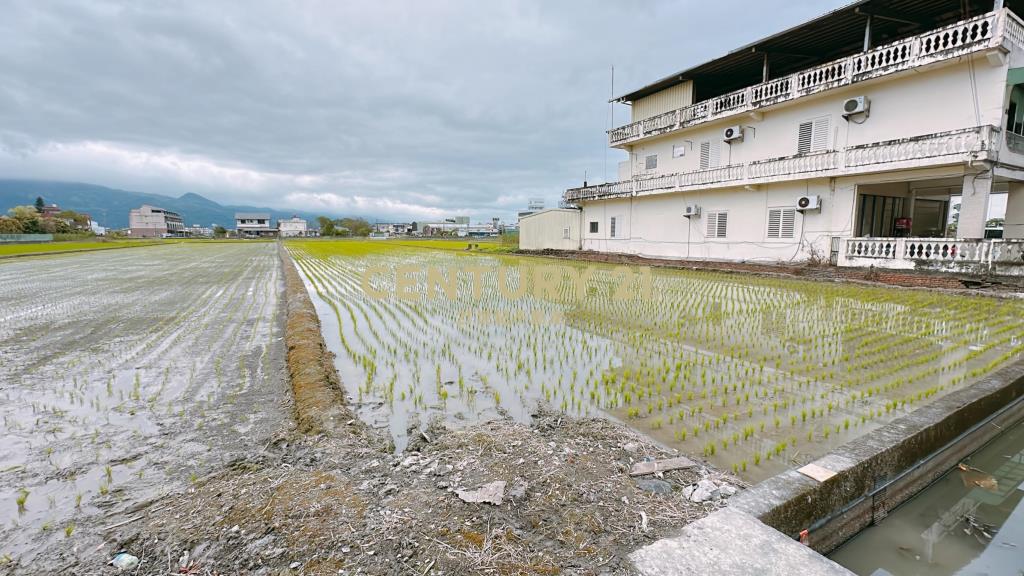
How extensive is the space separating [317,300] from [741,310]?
10.2 meters

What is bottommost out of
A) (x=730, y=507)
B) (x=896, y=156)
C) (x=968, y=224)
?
(x=730, y=507)

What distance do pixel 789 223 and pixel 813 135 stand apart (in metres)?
3.35

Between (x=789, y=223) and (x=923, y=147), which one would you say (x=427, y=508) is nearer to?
(x=923, y=147)

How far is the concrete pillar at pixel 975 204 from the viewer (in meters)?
12.0

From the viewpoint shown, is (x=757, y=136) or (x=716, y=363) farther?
(x=757, y=136)

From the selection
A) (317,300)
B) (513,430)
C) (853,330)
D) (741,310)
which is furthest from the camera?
(317,300)

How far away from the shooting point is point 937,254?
480 inches

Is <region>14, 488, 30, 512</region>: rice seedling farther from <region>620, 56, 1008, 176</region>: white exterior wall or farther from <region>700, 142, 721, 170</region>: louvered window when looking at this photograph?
<region>700, 142, 721, 170</region>: louvered window

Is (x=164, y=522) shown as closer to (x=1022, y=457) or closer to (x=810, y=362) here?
(x=1022, y=457)

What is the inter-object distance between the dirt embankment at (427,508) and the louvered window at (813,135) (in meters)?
17.8

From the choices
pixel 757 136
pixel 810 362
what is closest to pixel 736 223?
pixel 757 136

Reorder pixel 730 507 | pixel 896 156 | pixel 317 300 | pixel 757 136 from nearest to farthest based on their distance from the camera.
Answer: pixel 730 507 → pixel 317 300 → pixel 896 156 → pixel 757 136

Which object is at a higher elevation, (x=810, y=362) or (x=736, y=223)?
(x=736, y=223)

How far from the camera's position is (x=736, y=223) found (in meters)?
19.2
